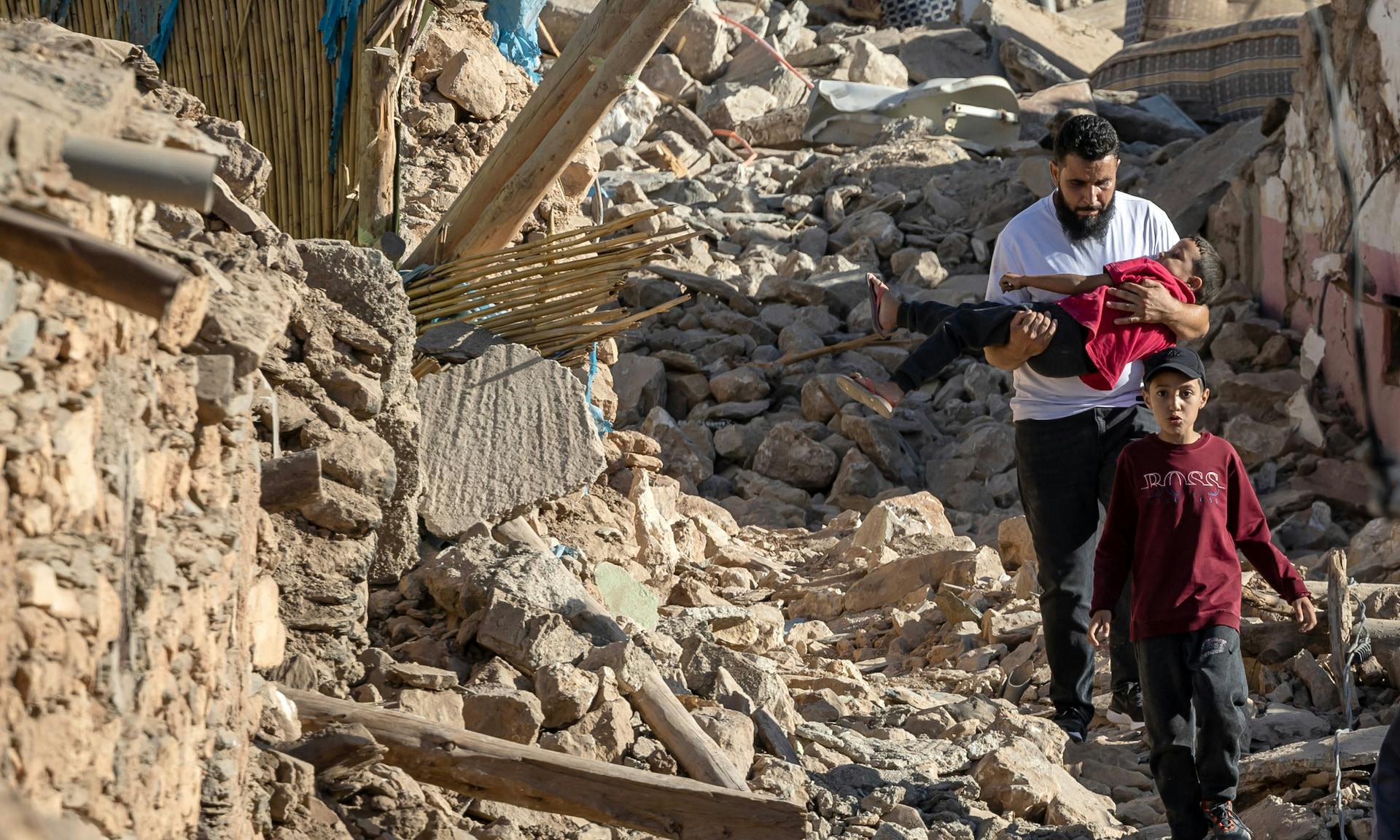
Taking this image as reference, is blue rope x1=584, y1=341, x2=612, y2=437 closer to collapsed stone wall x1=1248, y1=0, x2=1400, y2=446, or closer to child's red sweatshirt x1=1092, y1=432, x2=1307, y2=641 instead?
child's red sweatshirt x1=1092, y1=432, x2=1307, y2=641

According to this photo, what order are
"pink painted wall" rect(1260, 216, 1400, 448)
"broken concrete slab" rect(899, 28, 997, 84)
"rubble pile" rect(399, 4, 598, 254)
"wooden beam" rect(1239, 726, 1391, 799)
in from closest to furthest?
1. "wooden beam" rect(1239, 726, 1391, 799)
2. "rubble pile" rect(399, 4, 598, 254)
3. "pink painted wall" rect(1260, 216, 1400, 448)
4. "broken concrete slab" rect(899, 28, 997, 84)

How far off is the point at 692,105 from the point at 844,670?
389 inches

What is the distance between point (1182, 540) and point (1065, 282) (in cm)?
87

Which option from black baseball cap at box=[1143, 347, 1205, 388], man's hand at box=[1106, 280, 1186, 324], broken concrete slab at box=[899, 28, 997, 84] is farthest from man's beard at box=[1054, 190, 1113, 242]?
broken concrete slab at box=[899, 28, 997, 84]

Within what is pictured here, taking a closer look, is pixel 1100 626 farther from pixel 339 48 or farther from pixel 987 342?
pixel 339 48

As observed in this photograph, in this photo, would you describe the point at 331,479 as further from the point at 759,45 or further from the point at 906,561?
the point at 759,45

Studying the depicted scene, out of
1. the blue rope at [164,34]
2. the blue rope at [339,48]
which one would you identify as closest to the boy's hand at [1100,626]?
the blue rope at [339,48]

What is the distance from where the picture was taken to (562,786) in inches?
123

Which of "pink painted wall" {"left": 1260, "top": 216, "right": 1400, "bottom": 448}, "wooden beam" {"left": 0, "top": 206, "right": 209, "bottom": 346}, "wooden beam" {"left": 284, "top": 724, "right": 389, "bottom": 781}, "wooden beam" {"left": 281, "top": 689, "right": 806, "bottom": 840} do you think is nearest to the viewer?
"wooden beam" {"left": 0, "top": 206, "right": 209, "bottom": 346}

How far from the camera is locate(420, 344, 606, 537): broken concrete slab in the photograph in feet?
15.4

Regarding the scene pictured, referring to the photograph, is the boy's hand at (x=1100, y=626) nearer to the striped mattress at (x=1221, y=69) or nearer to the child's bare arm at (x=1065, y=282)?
the child's bare arm at (x=1065, y=282)

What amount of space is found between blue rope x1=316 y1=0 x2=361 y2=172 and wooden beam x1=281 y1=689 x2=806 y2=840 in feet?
8.57

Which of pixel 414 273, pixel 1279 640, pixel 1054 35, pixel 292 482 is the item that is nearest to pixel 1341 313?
pixel 1279 640

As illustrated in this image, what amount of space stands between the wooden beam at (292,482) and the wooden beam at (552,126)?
1928 millimetres
